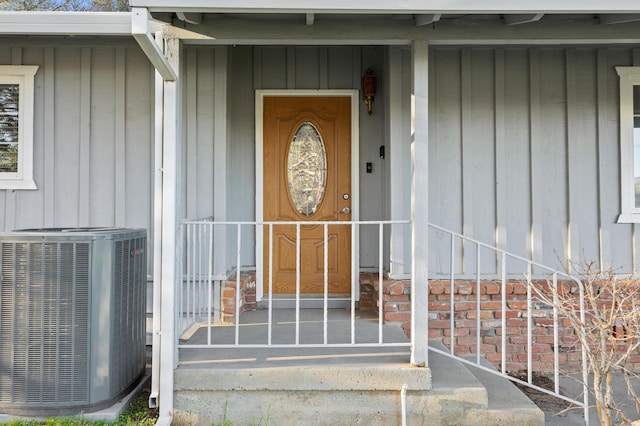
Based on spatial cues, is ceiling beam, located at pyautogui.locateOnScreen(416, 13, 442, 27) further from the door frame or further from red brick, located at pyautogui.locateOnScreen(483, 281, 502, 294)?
red brick, located at pyautogui.locateOnScreen(483, 281, 502, 294)

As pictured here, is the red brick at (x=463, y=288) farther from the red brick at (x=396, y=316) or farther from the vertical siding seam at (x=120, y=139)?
the vertical siding seam at (x=120, y=139)

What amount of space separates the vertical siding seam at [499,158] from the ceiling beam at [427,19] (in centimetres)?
149

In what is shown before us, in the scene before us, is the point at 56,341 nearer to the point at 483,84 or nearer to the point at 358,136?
the point at 358,136

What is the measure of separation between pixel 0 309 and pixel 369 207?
9.46 ft

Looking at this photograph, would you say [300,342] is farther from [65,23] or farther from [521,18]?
[65,23]

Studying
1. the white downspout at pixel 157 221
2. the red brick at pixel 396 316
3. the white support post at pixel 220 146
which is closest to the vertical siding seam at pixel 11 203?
the white support post at pixel 220 146

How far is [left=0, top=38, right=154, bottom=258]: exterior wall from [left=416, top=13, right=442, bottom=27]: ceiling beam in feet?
7.57

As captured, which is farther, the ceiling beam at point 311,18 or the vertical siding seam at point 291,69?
the vertical siding seam at point 291,69

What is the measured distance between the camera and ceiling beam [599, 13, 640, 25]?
2.62m

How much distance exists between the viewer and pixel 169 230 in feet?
8.71

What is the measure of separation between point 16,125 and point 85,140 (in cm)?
59

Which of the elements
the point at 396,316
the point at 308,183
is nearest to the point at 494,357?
the point at 396,316

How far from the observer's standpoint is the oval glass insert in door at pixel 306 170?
167 inches

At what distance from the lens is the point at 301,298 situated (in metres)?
4.20
